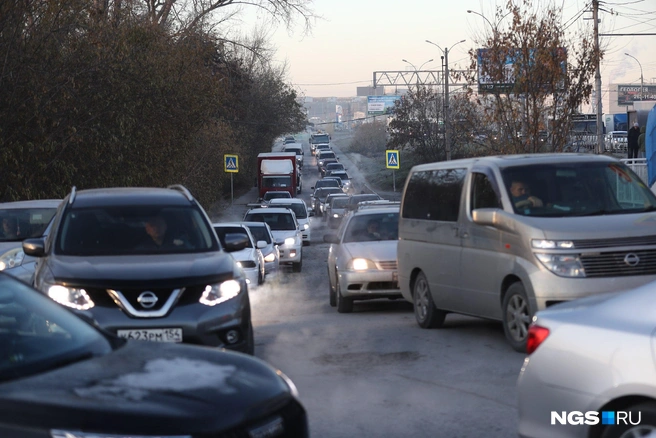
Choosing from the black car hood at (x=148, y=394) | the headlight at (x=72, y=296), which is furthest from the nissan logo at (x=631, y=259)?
the black car hood at (x=148, y=394)

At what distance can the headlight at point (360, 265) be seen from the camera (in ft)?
46.1

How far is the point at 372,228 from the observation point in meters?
15.4

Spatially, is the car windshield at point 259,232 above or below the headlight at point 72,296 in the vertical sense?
below

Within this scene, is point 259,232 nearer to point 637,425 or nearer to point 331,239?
point 331,239

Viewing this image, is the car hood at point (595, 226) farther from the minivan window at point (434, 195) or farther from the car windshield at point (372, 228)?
the car windshield at point (372, 228)

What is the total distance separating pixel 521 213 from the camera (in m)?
9.90

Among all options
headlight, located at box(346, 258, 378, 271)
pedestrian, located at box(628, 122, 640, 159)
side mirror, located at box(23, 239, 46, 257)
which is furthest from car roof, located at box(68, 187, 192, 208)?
pedestrian, located at box(628, 122, 640, 159)

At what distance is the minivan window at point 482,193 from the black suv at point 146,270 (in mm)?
2892

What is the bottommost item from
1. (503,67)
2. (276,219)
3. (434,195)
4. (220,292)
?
(276,219)

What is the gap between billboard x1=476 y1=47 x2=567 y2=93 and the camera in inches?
1017

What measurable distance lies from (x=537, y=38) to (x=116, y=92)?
447 inches

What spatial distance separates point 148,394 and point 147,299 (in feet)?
12.4

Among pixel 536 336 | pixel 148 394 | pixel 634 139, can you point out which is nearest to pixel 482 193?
pixel 536 336

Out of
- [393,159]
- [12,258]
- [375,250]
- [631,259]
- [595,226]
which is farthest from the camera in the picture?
[393,159]
